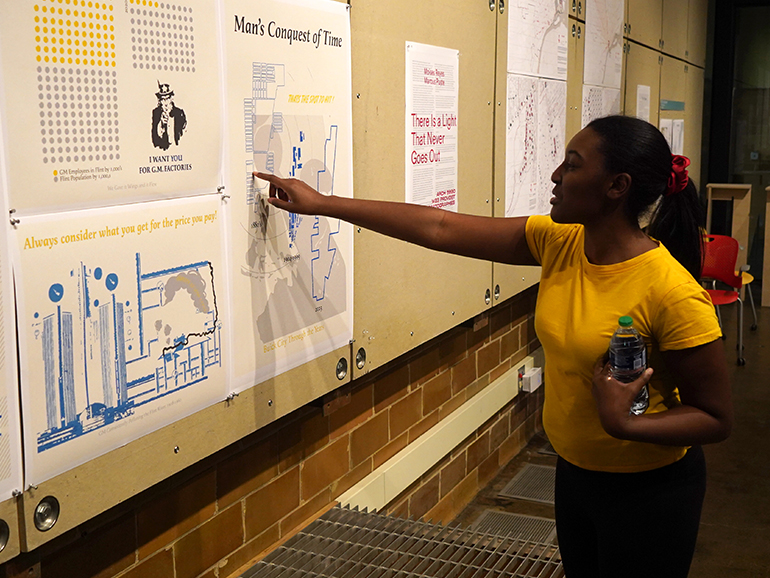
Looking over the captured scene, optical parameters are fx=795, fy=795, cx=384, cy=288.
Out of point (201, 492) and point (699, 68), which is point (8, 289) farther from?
point (699, 68)

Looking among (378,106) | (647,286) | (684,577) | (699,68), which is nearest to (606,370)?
(647,286)

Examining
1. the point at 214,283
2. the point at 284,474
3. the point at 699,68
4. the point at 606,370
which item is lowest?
the point at 284,474

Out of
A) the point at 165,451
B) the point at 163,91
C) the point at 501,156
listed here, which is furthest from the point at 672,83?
the point at 165,451

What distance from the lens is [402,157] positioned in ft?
8.64

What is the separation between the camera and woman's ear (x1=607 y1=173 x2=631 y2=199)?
1704 mm

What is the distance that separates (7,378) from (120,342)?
26 centimetres

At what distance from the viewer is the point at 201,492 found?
79.0 inches

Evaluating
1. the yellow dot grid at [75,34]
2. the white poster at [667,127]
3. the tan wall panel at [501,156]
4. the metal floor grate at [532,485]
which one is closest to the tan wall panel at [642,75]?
the white poster at [667,127]

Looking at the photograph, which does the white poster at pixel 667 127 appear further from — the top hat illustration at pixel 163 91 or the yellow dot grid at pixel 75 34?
the yellow dot grid at pixel 75 34

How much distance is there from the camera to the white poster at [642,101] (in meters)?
5.58

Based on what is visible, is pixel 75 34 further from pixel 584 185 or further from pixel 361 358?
pixel 361 358

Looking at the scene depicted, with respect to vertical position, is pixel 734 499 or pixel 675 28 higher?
pixel 675 28

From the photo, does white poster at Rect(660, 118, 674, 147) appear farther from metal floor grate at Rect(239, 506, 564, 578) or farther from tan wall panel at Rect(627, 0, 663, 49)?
metal floor grate at Rect(239, 506, 564, 578)

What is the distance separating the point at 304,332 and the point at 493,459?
2.08 meters
